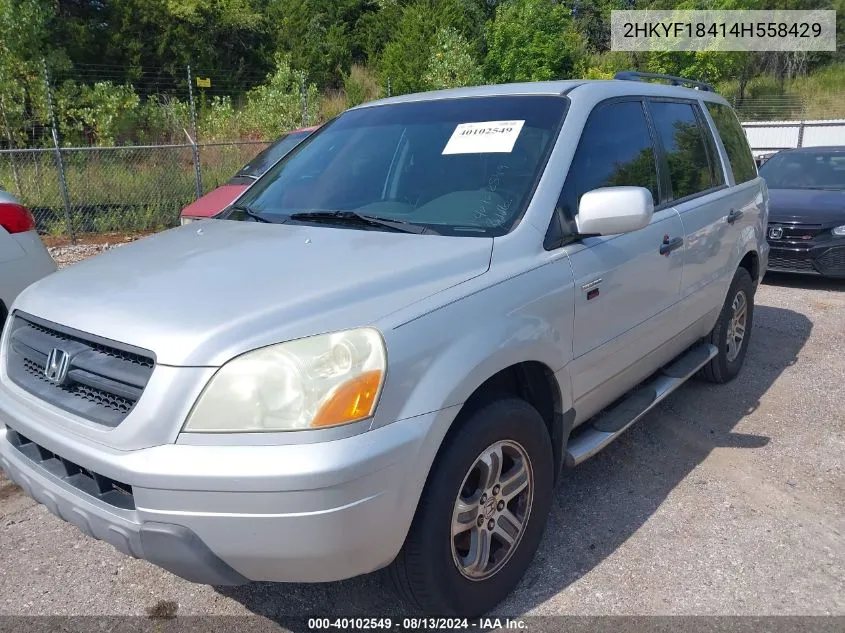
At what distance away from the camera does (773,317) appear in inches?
258

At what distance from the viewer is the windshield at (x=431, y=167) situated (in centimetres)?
275

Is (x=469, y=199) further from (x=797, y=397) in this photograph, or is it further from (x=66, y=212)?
(x=66, y=212)

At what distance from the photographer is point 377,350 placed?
1940mm

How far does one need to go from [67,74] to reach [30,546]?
2081 centimetres

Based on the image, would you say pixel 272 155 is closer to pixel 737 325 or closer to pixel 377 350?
pixel 737 325

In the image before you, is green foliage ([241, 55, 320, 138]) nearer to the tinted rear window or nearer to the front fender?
the tinted rear window

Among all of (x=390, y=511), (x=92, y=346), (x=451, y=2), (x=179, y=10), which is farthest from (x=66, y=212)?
(x=451, y=2)

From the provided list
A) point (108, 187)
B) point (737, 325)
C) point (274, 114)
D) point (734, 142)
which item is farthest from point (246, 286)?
point (274, 114)

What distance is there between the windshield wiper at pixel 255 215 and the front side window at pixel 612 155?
1219mm

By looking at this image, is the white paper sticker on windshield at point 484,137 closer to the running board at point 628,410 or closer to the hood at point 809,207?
the running board at point 628,410

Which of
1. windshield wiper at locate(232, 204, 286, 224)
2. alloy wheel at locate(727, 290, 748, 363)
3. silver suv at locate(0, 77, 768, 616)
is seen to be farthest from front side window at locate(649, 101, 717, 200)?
windshield wiper at locate(232, 204, 286, 224)

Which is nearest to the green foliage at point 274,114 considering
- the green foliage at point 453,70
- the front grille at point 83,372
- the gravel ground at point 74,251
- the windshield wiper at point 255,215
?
the green foliage at point 453,70

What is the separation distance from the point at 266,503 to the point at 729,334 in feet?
12.6

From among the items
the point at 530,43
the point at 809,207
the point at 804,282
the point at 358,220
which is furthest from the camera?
the point at 530,43
